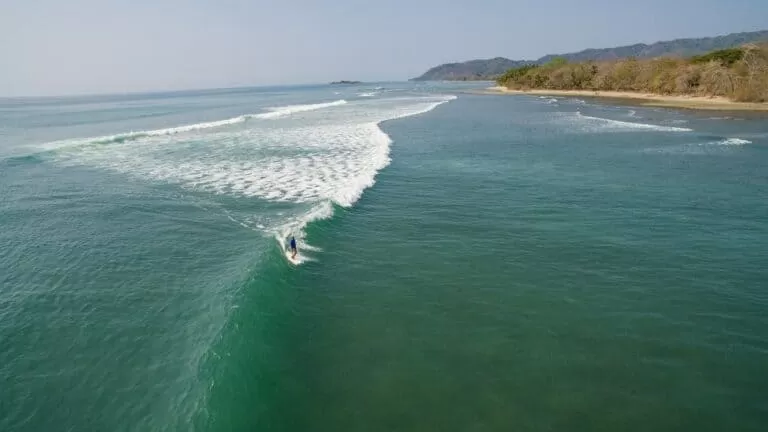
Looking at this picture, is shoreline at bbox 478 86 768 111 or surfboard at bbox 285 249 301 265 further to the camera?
shoreline at bbox 478 86 768 111

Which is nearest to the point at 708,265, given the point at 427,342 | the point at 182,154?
the point at 427,342

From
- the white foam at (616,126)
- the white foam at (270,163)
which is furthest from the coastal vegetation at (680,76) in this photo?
the white foam at (270,163)

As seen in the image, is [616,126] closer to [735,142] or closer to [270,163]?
[735,142]

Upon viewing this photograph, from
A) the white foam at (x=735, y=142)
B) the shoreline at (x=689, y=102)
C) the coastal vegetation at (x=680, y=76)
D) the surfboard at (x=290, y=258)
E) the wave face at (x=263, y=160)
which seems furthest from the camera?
the coastal vegetation at (x=680, y=76)

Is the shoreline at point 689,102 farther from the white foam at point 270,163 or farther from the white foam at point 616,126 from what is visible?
the white foam at point 270,163

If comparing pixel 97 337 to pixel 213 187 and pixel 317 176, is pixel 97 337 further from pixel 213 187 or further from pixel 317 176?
pixel 317 176

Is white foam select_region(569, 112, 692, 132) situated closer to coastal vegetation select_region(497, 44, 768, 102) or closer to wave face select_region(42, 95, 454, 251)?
wave face select_region(42, 95, 454, 251)

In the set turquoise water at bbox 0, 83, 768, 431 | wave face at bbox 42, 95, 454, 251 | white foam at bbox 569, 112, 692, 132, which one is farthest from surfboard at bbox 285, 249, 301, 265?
white foam at bbox 569, 112, 692, 132
